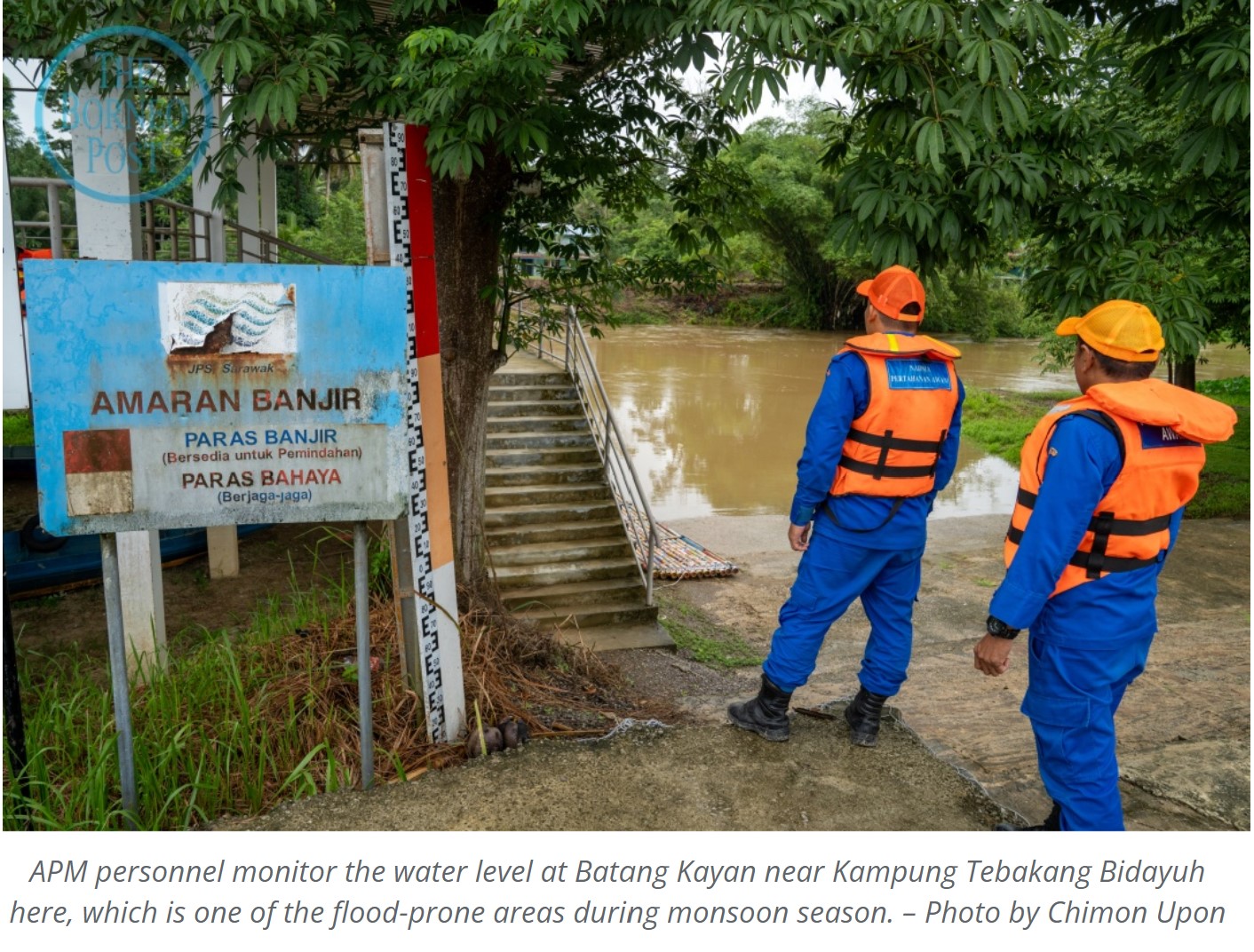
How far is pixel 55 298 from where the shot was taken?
9.00ft

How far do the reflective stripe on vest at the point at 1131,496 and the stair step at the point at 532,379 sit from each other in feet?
22.7

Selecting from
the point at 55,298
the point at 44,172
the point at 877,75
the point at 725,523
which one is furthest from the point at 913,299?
the point at 44,172

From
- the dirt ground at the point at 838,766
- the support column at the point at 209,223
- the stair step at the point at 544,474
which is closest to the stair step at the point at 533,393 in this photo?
the stair step at the point at 544,474

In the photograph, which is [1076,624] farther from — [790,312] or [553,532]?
[790,312]

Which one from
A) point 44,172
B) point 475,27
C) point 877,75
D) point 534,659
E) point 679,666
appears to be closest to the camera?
point 877,75

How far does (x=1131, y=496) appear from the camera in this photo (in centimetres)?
284

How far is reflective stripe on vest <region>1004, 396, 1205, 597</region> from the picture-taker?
2.80 m

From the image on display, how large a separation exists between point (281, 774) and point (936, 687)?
11.0ft

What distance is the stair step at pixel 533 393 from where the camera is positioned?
9.30 meters

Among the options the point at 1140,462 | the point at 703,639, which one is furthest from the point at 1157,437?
the point at 703,639

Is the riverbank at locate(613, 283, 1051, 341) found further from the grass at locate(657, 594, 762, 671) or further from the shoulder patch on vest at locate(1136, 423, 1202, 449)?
the shoulder patch on vest at locate(1136, 423, 1202, 449)

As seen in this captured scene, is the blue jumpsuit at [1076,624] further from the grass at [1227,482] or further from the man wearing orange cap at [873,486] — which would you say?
the grass at [1227,482]

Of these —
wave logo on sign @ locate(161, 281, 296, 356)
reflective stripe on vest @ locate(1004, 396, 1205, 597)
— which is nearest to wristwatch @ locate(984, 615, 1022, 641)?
reflective stripe on vest @ locate(1004, 396, 1205, 597)

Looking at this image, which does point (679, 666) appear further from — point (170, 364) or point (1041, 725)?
point (170, 364)
